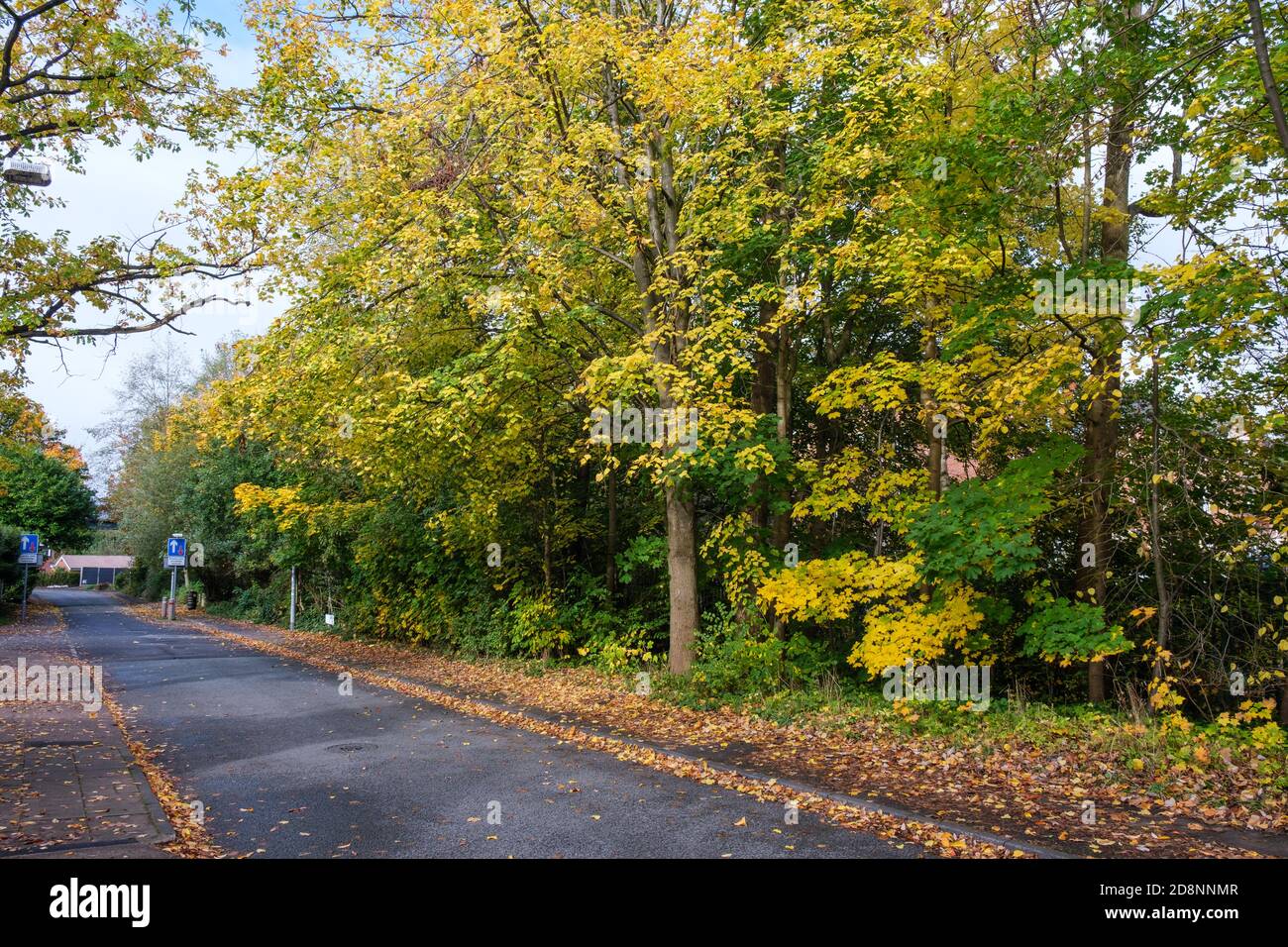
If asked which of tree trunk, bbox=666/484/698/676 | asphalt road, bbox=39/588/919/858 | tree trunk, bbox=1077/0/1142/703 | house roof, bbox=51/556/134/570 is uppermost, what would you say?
tree trunk, bbox=1077/0/1142/703

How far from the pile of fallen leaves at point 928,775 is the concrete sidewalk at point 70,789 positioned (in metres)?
4.60

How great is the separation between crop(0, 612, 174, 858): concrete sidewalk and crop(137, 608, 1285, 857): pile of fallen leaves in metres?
4.60

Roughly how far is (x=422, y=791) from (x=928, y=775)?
4830mm

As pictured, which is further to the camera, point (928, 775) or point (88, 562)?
point (88, 562)

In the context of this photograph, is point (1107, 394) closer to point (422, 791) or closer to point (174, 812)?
point (422, 791)

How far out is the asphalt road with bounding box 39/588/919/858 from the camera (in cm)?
598

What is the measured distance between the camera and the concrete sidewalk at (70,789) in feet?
18.9

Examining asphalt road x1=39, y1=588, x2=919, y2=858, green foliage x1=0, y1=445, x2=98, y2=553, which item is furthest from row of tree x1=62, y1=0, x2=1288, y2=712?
green foliage x1=0, y1=445, x2=98, y2=553

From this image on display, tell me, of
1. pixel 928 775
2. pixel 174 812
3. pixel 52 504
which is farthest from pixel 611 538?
pixel 52 504

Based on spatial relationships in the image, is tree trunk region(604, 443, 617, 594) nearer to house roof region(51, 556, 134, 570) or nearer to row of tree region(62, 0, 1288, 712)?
row of tree region(62, 0, 1288, 712)

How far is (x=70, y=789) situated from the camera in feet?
24.2

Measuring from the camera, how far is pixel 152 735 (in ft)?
33.8

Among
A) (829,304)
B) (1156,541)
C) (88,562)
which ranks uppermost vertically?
(829,304)

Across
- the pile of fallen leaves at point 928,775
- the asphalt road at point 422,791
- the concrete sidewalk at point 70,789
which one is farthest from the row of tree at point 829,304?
the concrete sidewalk at point 70,789
